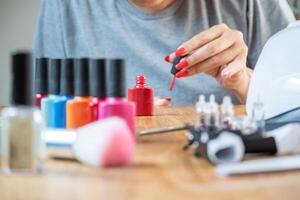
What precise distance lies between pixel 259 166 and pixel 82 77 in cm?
25

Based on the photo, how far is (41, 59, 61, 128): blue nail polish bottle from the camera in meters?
0.64

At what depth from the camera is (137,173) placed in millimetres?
413

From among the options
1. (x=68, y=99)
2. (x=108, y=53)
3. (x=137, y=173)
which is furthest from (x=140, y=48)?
(x=137, y=173)

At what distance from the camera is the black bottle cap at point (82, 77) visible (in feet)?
1.89

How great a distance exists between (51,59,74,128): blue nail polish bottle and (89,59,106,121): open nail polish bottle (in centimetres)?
5

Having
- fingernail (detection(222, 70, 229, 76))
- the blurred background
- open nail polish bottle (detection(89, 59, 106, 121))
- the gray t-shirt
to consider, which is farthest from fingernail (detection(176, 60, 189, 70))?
the blurred background

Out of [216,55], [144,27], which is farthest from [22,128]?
[144,27]

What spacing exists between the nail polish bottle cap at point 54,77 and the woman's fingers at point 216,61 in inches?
10.1

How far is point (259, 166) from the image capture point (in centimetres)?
41

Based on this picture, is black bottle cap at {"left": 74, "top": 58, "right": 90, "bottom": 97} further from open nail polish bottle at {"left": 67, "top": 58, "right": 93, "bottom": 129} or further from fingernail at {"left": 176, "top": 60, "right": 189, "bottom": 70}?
fingernail at {"left": 176, "top": 60, "right": 189, "bottom": 70}

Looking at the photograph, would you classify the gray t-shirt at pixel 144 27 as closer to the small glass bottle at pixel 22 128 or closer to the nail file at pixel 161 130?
the nail file at pixel 161 130

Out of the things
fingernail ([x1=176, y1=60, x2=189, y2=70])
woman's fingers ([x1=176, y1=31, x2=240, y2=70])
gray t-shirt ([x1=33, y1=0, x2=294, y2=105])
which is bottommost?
fingernail ([x1=176, y1=60, x2=189, y2=70])

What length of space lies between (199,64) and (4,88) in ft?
3.54

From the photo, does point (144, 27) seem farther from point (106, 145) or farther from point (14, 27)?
point (106, 145)
